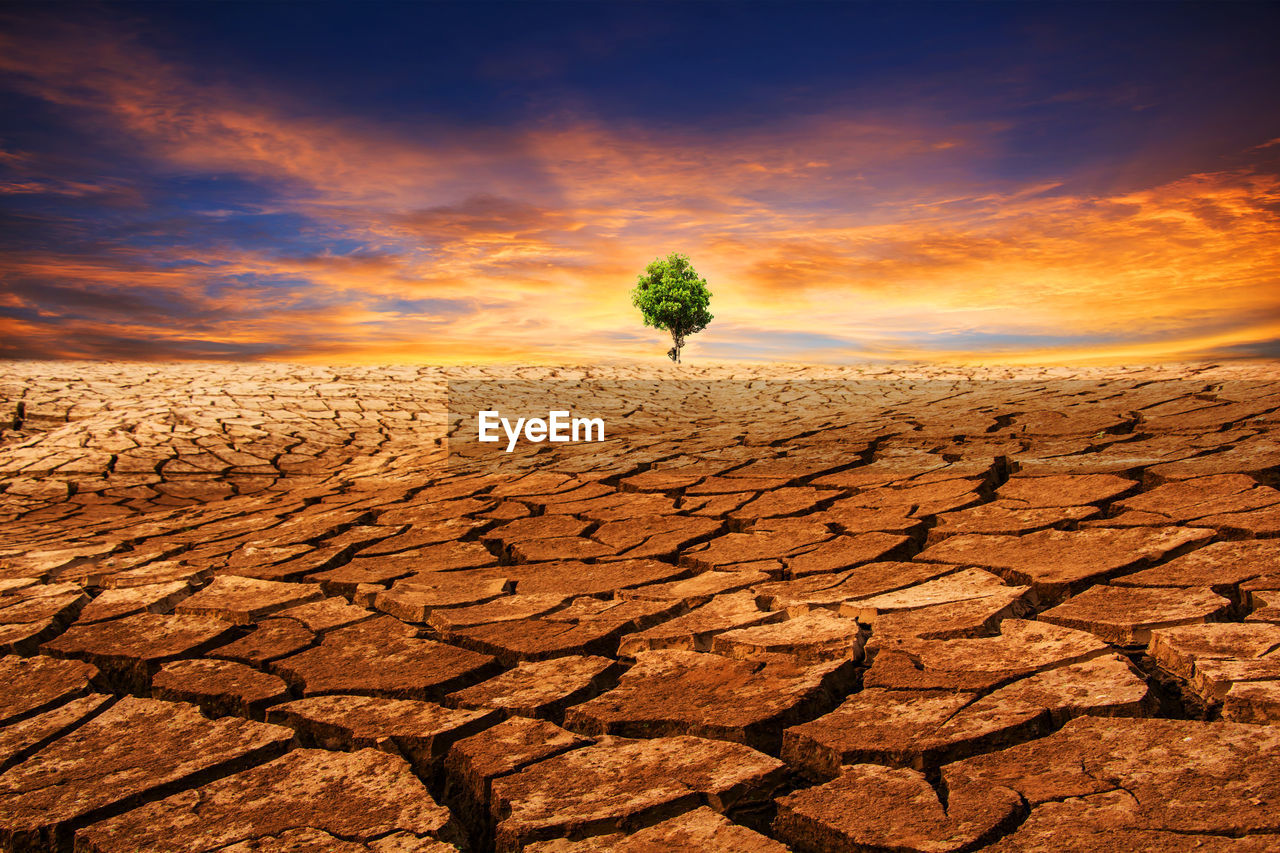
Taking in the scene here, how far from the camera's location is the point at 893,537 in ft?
9.74

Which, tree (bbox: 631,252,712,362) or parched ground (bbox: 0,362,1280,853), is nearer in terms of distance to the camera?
parched ground (bbox: 0,362,1280,853)

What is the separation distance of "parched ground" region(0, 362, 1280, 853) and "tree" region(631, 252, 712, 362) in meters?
21.6

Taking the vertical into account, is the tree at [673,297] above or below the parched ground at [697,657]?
above

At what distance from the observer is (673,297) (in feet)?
85.8

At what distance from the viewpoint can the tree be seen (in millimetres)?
26141

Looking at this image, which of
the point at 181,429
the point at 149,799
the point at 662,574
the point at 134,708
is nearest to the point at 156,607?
the point at 134,708

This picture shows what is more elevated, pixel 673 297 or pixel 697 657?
pixel 673 297

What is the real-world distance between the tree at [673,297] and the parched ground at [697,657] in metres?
21.6

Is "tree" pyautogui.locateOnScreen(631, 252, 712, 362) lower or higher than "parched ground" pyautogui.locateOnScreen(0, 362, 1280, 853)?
higher

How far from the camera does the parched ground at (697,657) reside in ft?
4.59

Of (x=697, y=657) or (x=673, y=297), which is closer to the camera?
(x=697, y=657)

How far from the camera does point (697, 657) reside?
→ 2062 millimetres

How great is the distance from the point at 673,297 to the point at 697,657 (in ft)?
80.7

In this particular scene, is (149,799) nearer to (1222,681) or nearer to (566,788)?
(566,788)
